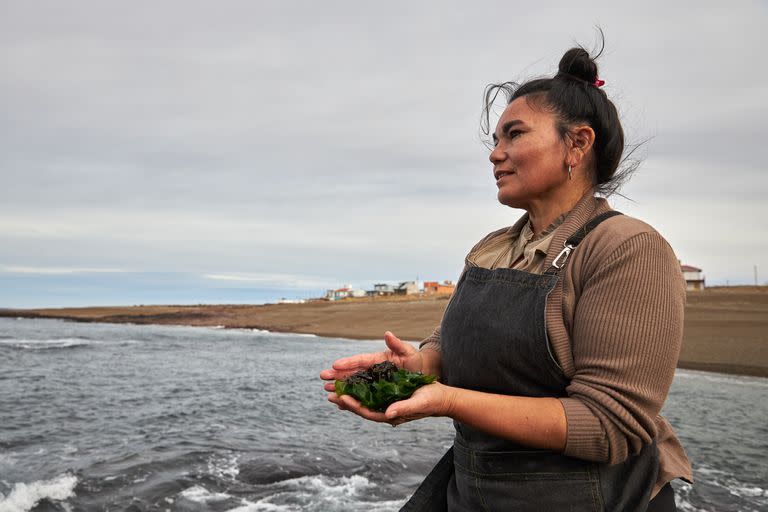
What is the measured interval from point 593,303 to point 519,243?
0.63m

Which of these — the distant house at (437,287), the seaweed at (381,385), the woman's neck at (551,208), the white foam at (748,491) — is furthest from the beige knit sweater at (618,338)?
the distant house at (437,287)

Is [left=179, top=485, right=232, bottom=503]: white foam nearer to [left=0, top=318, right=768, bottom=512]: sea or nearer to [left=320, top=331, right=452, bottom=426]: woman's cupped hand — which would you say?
[left=0, top=318, right=768, bottom=512]: sea

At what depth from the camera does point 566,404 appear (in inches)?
67.3

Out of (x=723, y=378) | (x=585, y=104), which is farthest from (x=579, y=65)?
(x=723, y=378)

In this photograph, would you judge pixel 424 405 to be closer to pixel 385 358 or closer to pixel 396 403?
pixel 396 403

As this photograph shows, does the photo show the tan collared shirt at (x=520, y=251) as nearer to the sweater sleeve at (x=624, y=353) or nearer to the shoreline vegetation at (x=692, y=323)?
the sweater sleeve at (x=624, y=353)

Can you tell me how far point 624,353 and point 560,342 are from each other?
20 cm

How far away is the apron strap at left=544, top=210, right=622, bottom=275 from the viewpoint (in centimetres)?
193

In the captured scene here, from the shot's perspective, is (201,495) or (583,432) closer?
(583,432)

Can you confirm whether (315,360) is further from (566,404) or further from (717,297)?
(566,404)

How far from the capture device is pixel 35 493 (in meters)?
7.23

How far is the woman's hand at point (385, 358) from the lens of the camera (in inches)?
90.3

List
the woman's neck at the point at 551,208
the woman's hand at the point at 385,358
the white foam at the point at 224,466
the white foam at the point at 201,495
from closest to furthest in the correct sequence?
the woman's neck at the point at 551,208, the woman's hand at the point at 385,358, the white foam at the point at 201,495, the white foam at the point at 224,466

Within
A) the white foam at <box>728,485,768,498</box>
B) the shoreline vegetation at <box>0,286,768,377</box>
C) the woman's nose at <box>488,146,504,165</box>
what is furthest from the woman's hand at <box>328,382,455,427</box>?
the shoreline vegetation at <box>0,286,768,377</box>
